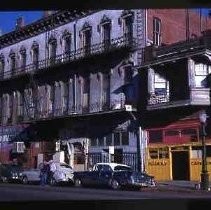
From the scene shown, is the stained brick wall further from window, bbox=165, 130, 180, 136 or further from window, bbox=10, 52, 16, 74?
window, bbox=10, 52, 16, 74

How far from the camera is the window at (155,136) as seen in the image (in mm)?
21766

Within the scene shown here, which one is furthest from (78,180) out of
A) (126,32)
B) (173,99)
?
(126,32)

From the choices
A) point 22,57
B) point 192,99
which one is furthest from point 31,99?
point 192,99

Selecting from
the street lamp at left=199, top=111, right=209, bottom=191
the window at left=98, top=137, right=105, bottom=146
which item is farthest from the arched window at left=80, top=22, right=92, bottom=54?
the street lamp at left=199, top=111, right=209, bottom=191

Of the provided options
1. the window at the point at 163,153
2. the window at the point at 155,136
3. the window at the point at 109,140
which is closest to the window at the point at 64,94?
the window at the point at 109,140

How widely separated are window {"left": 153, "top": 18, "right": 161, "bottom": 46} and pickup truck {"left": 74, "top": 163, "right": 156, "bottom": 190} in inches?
344

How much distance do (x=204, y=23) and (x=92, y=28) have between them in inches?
232

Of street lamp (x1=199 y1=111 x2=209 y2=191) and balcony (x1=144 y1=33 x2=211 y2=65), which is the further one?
balcony (x1=144 y1=33 x2=211 y2=65)

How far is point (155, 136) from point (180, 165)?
1.95 metres

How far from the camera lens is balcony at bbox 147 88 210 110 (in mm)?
21688

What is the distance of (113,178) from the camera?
18.2 meters

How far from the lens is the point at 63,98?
2914cm

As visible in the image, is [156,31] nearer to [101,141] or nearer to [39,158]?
[101,141]

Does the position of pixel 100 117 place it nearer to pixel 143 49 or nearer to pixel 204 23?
pixel 143 49
